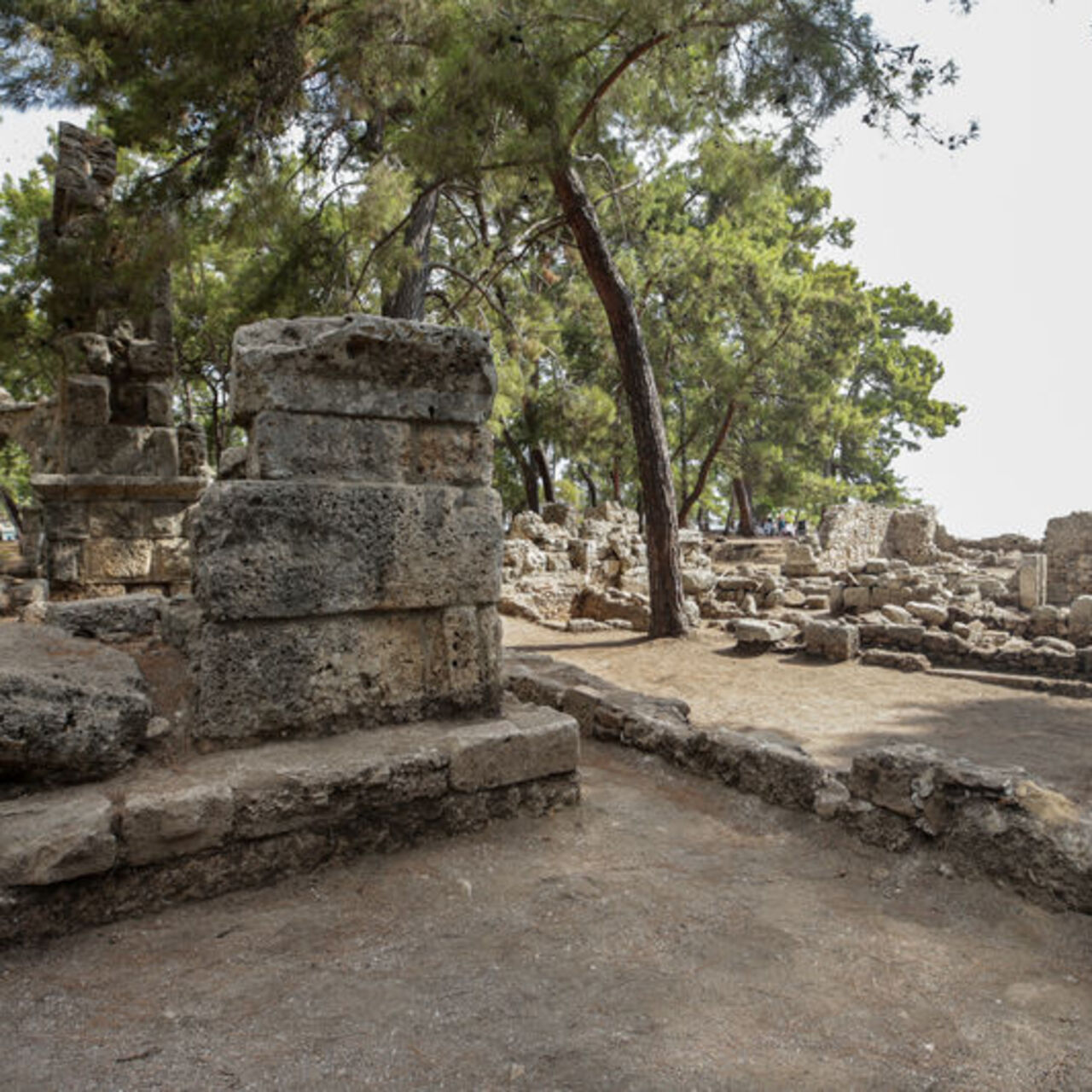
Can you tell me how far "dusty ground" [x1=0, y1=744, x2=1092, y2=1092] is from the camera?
5.41 feet

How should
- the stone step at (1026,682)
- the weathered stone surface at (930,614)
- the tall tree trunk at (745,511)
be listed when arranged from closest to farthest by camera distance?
1. the stone step at (1026,682)
2. the weathered stone surface at (930,614)
3. the tall tree trunk at (745,511)

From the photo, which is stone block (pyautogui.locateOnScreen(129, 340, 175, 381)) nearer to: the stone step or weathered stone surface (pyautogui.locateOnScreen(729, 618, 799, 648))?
weathered stone surface (pyautogui.locateOnScreen(729, 618, 799, 648))

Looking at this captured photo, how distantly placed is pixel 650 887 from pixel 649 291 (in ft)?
56.1

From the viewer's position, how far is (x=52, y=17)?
7402mm

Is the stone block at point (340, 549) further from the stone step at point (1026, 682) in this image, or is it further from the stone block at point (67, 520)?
the stone step at point (1026, 682)

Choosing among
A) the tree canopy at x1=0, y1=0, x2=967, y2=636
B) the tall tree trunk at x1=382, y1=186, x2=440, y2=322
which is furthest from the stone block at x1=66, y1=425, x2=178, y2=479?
the tall tree trunk at x1=382, y1=186, x2=440, y2=322

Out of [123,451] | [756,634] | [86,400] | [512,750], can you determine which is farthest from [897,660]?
[86,400]

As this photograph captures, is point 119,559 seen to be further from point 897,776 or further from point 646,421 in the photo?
point 897,776

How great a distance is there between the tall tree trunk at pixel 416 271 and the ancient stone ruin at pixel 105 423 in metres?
2.65

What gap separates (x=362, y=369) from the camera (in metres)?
2.91

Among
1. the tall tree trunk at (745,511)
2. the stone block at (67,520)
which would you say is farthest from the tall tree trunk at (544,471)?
the stone block at (67,520)

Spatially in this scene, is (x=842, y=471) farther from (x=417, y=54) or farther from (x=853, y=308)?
(x=417, y=54)

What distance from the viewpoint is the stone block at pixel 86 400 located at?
705 cm

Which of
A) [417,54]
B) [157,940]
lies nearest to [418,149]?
[417,54]
